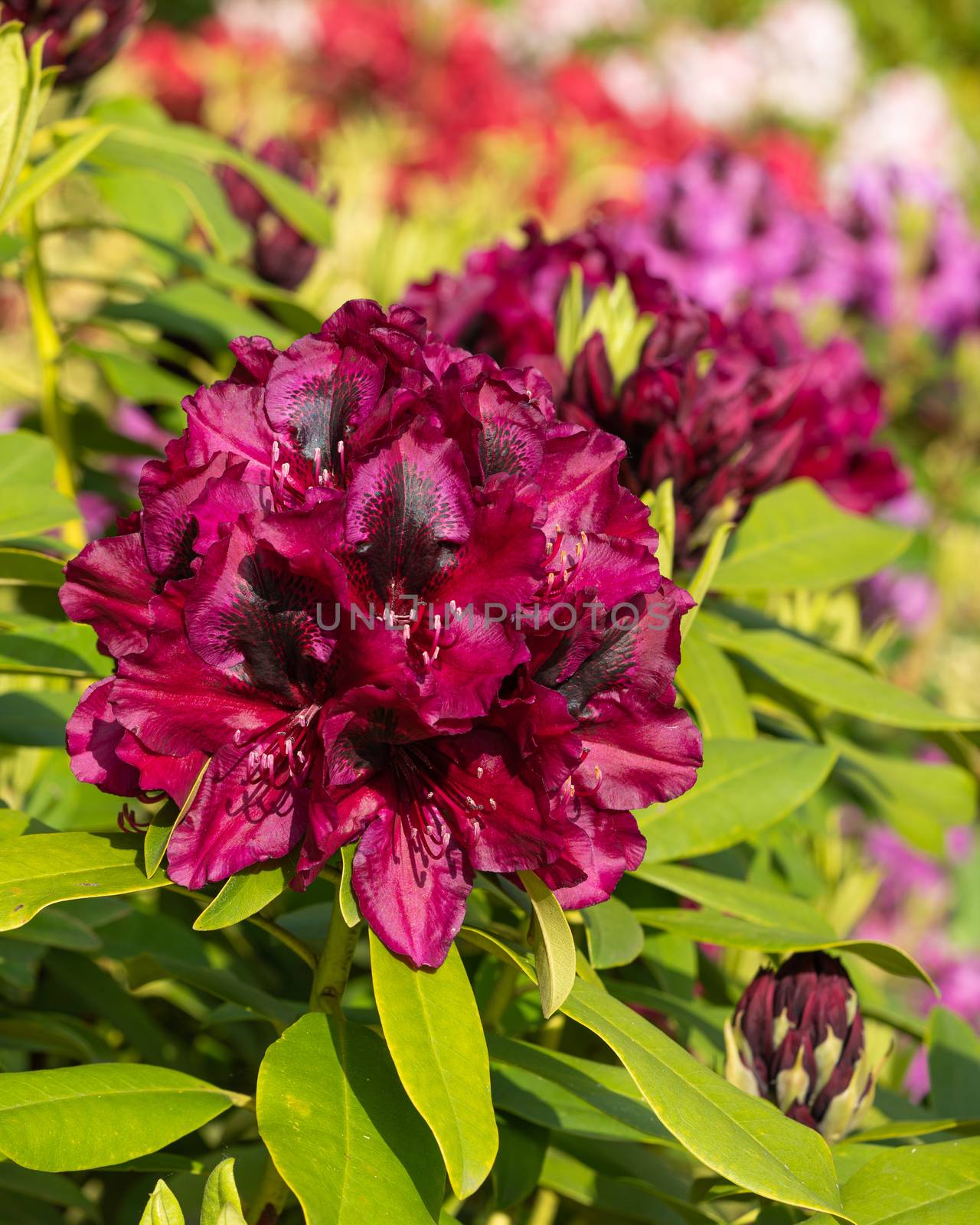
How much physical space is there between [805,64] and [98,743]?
1257cm

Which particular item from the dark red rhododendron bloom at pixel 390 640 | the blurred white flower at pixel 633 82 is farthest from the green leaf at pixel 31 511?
the blurred white flower at pixel 633 82

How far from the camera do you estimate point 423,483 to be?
0.71m

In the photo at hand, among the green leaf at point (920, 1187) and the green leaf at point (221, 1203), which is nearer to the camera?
the green leaf at point (221, 1203)

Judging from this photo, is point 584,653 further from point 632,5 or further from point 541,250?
point 632,5

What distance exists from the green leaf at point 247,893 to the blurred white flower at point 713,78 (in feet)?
34.3

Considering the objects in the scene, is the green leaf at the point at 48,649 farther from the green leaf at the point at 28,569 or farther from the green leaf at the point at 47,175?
the green leaf at the point at 47,175

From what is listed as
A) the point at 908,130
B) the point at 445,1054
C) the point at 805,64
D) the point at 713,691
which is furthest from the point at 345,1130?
the point at 805,64

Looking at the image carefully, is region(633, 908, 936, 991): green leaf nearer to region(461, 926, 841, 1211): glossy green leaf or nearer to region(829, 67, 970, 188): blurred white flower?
region(461, 926, 841, 1211): glossy green leaf

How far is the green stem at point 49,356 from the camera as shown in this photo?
1.38 metres

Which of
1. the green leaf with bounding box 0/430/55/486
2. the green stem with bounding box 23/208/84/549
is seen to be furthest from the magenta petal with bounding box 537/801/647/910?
the green stem with bounding box 23/208/84/549

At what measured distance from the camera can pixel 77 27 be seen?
127cm

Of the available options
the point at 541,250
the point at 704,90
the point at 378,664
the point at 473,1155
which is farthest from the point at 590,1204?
the point at 704,90

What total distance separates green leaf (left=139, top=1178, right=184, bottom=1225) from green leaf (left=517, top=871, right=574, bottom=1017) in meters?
0.20

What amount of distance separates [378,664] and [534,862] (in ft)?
0.45
